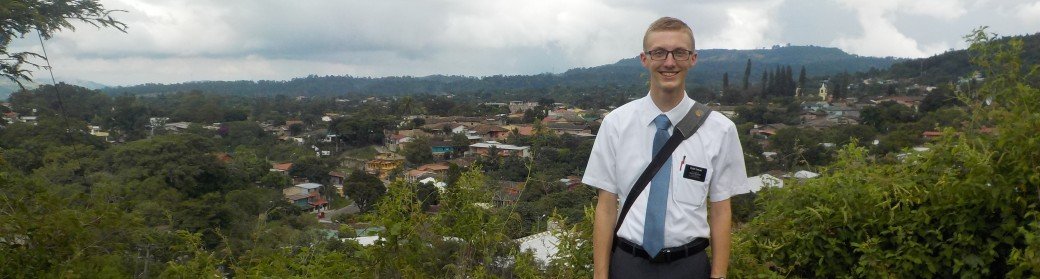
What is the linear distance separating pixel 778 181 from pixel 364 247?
5.18ft

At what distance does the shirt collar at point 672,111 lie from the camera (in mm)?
1575

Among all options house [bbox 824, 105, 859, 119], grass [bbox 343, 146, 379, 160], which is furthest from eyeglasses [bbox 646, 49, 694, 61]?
house [bbox 824, 105, 859, 119]

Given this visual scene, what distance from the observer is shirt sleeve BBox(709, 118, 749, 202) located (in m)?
1.57

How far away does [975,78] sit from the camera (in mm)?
2150

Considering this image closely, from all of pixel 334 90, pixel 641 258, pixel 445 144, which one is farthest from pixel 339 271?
pixel 334 90

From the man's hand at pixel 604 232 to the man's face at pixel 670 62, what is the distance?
0.98 feet

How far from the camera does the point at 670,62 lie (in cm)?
153

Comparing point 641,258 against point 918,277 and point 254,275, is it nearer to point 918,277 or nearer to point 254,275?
point 918,277

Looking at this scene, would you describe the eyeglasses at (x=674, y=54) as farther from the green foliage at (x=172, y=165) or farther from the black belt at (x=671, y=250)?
the green foliage at (x=172, y=165)

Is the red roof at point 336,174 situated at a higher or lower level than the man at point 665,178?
lower

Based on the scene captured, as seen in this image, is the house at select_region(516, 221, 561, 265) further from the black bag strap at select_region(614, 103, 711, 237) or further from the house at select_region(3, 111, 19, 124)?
the house at select_region(3, 111, 19, 124)

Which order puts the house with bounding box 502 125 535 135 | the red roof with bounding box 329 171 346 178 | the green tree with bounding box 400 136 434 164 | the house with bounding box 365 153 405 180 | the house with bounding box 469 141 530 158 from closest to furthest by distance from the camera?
the house with bounding box 365 153 405 180 → the house with bounding box 469 141 530 158 → the red roof with bounding box 329 171 346 178 → the green tree with bounding box 400 136 434 164 → the house with bounding box 502 125 535 135

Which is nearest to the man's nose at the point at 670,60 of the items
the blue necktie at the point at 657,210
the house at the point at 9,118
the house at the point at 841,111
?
the blue necktie at the point at 657,210

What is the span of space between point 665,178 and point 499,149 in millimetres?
27382
